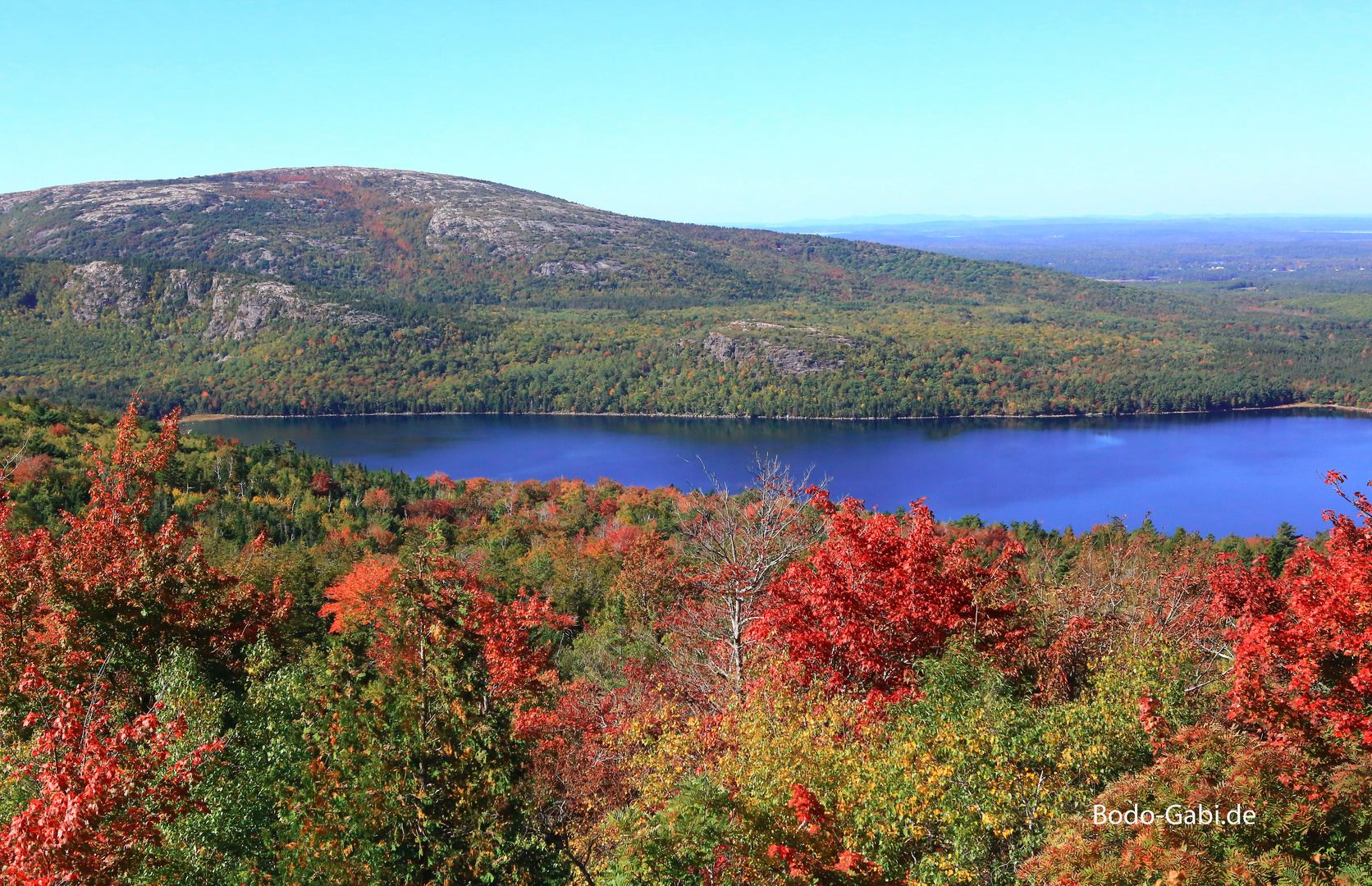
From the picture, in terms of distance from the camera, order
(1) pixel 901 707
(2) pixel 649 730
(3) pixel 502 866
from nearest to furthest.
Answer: (3) pixel 502 866
(1) pixel 901 707
(2) pixel 649 730

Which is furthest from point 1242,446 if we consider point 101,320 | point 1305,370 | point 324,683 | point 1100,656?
point 101,320

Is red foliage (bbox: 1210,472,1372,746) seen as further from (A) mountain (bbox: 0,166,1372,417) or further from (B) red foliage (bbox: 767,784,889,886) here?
(A) mountain (bbox: 0,166,1372,417)

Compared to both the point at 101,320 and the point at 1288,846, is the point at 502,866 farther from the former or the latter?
the point at 101,320

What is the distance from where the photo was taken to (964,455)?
100188 millimetres

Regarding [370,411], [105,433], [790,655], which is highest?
[790,655]

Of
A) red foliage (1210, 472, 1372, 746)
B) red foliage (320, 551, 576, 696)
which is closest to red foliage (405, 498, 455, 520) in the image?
red foliage (320, 551, 576, 696)

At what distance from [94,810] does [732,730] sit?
664cm

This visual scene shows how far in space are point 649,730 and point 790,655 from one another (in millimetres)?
2256

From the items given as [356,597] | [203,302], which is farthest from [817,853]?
[203,302]

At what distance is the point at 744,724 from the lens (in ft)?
33.5

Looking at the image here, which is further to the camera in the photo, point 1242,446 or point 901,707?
point 1242,446

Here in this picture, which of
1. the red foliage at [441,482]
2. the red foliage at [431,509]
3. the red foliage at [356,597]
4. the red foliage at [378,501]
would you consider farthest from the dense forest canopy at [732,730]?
the red foliage at [441,482]

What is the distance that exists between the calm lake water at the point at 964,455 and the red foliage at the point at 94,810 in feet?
184

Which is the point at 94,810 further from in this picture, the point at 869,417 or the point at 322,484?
the point at 869,417
